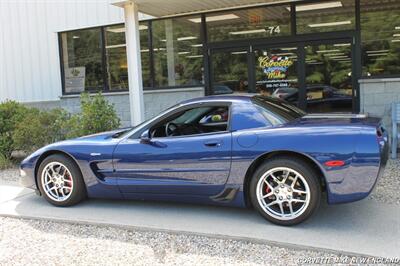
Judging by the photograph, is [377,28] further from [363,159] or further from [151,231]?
[151,231]

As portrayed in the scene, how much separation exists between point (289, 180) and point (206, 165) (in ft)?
2.93

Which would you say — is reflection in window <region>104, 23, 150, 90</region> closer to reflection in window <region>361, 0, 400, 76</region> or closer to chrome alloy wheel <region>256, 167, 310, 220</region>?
reflection in window <region>361, 0, 400, 76</region>

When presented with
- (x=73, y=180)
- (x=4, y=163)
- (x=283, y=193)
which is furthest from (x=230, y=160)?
(x=4, y=163)

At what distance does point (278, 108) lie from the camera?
514 centimetres

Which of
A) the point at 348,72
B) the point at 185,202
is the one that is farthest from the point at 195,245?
the point at 348,72

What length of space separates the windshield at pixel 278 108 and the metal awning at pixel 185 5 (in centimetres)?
373

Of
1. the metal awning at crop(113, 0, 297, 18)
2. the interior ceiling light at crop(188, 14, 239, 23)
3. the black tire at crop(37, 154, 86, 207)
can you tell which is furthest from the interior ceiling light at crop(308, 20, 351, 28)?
the black tire at crop(37, 154, 86, 207)

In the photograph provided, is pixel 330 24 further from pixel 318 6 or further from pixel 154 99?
pixel 154 99

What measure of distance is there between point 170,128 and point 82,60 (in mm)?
7090

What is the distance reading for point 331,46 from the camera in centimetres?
894

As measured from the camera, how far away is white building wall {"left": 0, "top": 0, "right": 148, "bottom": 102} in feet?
38.3

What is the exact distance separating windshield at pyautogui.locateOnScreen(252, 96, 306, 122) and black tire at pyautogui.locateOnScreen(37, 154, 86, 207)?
2346 millimetres

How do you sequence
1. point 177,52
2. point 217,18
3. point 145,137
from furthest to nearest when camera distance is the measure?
point 177,52, point 217,18, point 145,137

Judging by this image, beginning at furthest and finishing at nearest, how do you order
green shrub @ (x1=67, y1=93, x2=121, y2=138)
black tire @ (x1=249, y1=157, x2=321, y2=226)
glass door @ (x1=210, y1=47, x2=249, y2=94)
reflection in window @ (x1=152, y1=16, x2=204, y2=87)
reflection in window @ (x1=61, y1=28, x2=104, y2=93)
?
1. reflection in window @ (x1=61, y1=28, x2=104, y2=93)
2. reflection in window @ (x1=152, y1=16, x2=204, y2=87)
3. glass door @ (x1=210, y1=47, x2=249, y2=94)
4. green shrub @ (x1=67, y1=93, x2=121, y2=138)
5. black tire @ (x1=249, y1=157, x2=321, y2=226)
